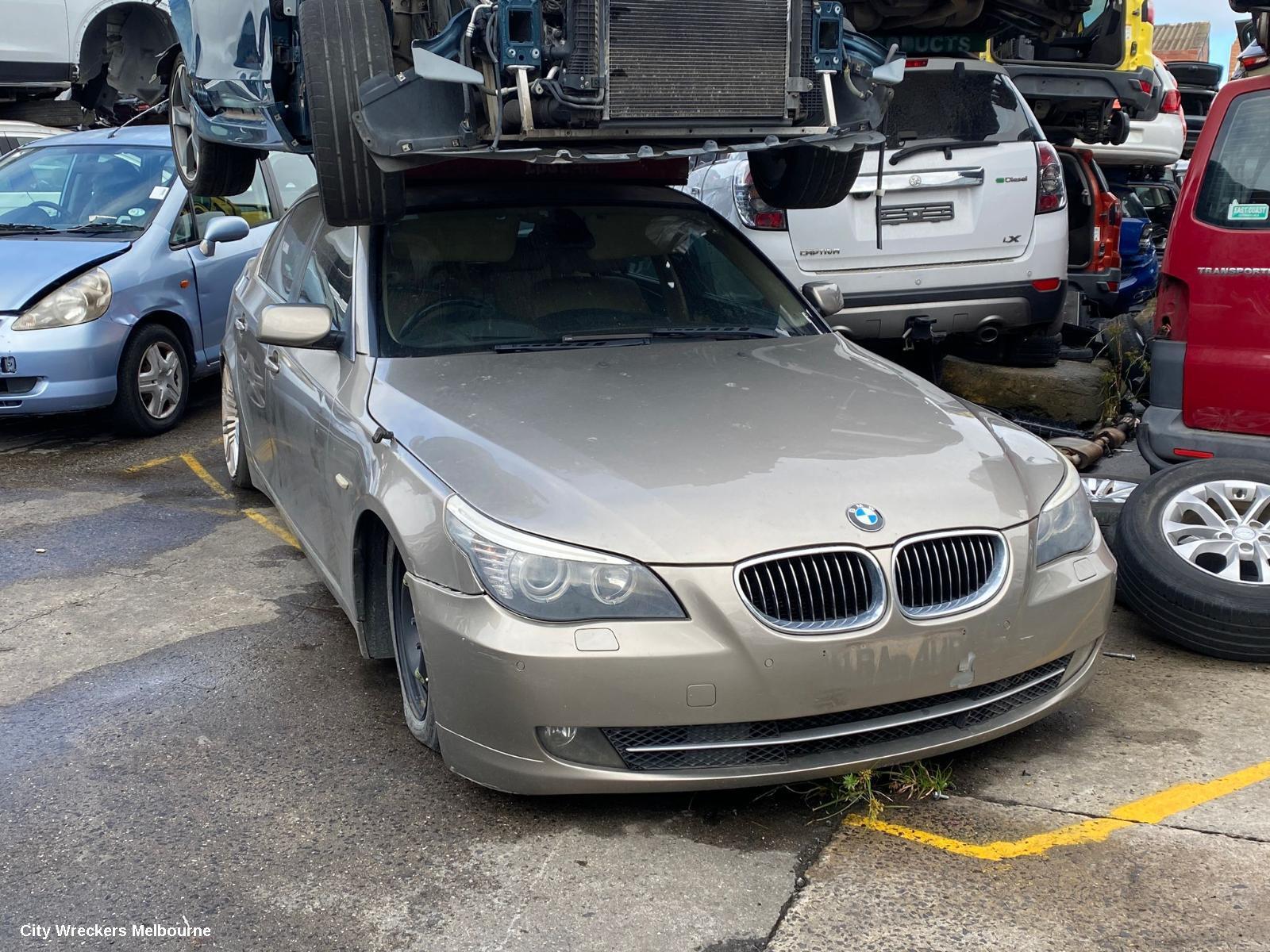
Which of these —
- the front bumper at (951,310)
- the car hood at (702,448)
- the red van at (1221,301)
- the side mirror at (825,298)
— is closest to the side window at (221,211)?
the front bumper at (951,310)

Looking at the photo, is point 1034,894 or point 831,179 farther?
point 831,179

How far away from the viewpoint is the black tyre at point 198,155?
668 centimetres

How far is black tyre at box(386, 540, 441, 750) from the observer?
12.3 ft

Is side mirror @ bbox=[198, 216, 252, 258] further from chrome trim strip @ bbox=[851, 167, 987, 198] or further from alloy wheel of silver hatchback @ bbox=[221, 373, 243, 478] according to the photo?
chrome trim strip @ bbox=[851, 167, 987, 198]

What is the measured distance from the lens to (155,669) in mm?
4578

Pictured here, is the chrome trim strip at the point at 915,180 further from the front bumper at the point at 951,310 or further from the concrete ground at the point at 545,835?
the concrete ground at the point at 545,835

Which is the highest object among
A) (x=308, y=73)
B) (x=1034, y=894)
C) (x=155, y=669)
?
(x=308, y=73)

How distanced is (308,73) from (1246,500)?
11.5 feet

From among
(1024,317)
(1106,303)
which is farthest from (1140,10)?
(1024,317)

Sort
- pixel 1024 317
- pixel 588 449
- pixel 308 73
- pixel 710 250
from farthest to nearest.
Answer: pixel 1024 317 < pixel 710 250 < pixel 308 73 < pixel 588 449

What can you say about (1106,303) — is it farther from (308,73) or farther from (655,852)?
(655,852)

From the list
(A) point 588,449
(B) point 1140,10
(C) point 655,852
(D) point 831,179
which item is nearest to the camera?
(C) point 655,852

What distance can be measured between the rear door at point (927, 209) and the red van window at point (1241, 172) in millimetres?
2131

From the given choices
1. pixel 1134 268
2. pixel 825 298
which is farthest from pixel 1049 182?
pixel 1134 268
